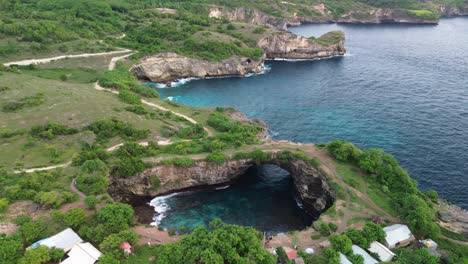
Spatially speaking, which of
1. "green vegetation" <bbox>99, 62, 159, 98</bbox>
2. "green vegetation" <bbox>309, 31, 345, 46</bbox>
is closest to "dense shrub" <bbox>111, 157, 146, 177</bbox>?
"green vegetation" <bbox>99, 62, 159, 98</bbox>

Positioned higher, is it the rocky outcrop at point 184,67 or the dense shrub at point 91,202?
the rocky outcrop at point 184,67

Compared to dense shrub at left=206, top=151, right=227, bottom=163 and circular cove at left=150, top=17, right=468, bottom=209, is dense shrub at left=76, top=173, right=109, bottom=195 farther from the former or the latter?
circular cove at left=150, top=17, right=468, bottom=209

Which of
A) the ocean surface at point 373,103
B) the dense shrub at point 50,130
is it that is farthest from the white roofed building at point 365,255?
the dense shrub at point 50,130

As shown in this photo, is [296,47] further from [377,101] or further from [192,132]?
[192,132]

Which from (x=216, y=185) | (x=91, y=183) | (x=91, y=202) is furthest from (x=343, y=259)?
(x=91, y=183)

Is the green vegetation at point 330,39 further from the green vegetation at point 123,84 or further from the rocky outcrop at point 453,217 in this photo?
the rocky outcrop at point 453,217

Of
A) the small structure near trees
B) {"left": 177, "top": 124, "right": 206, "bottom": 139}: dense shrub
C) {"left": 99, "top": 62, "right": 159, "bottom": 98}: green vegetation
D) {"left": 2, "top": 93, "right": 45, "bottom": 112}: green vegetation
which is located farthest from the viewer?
{"left": 99, "top": 62, "right": 159, "bottom": 98}: green vegetation

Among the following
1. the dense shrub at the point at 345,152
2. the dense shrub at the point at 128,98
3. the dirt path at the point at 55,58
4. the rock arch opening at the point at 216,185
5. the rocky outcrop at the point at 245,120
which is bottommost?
the rock arch opening at the point at 216,185
